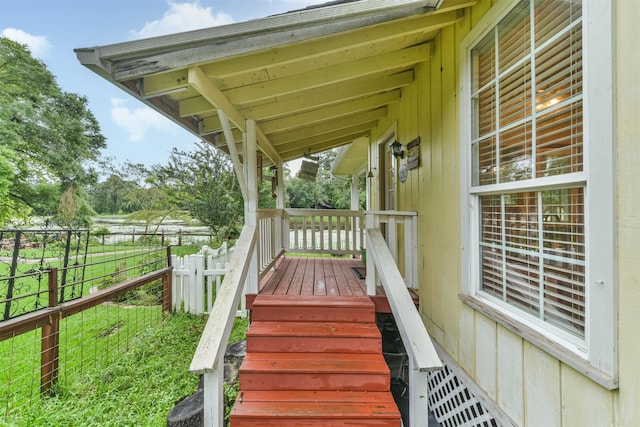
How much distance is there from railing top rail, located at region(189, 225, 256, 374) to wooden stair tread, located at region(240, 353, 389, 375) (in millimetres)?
495

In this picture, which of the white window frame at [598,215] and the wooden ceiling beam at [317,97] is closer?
the white window frame at [598,215]

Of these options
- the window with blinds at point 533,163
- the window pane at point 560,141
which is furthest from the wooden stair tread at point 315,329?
the window pane at point 560,141

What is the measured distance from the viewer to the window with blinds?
1287mm

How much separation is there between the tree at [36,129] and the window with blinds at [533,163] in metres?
15.1

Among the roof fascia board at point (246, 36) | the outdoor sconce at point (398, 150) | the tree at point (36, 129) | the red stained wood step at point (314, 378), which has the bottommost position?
the red stained wood step at point (314, 378)

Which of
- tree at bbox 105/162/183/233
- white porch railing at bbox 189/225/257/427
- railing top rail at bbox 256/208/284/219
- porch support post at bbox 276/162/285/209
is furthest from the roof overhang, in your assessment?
tree at bbox 105/162/183/233

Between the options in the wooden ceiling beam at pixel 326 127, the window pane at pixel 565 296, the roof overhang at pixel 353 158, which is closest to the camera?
the window pane at pixel 565 296

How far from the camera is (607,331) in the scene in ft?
3.53

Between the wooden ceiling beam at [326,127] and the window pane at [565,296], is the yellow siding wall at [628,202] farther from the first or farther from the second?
the wooden ceiling beam at [326,127]

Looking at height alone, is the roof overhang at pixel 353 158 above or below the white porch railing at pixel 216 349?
above

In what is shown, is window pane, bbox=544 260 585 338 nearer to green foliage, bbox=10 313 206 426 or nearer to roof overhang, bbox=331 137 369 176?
green foliage, bbox=10 313 206 426

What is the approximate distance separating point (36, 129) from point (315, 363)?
1779 cm

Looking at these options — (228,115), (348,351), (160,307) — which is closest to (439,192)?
(348,351)

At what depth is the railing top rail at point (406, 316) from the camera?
1.60 m
